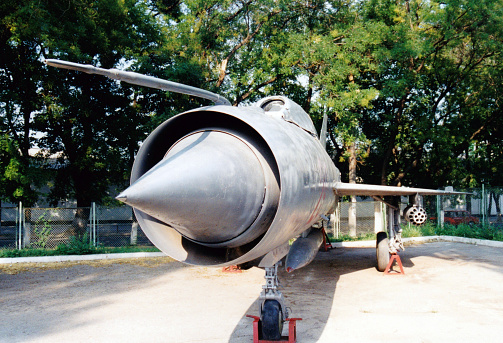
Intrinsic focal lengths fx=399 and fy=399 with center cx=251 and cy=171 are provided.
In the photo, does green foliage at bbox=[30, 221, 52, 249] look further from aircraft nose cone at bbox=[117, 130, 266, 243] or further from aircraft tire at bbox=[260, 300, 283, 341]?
aircraft nose cone at bbox=[117, 130, 266, 243]

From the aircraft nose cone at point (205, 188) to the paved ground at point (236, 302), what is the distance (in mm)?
3106

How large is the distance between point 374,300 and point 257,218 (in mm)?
5487

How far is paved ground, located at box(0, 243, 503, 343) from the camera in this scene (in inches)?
217

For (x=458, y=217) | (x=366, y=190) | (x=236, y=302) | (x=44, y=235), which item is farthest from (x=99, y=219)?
(x=458, y=217)

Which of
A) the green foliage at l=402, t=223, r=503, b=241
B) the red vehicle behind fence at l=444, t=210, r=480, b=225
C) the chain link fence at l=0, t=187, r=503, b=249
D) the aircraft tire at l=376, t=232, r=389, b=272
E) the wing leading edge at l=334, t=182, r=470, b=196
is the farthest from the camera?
the red vehicle behind fence at l=444, t=210, r=480, b=225

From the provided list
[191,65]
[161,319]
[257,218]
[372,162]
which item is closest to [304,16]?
[191,65]

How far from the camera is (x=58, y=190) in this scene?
16156mm

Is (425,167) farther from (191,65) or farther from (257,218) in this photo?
(257,218)

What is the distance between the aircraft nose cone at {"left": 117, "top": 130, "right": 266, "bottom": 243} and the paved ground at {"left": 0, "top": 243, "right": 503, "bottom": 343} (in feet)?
10.2

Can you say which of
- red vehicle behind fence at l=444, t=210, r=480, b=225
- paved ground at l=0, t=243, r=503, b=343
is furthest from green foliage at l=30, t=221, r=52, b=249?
red vehicle behind fence at l=444, t=210, r=480, b=225

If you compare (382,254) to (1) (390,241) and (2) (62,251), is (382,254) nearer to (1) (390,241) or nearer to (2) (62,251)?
(1) (390,241)

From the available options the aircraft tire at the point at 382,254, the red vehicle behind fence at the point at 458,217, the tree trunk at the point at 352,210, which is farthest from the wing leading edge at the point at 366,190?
the red vehicle behind fence at the point at 458,217

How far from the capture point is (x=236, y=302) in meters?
7.29

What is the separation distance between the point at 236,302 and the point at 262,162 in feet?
16.7
